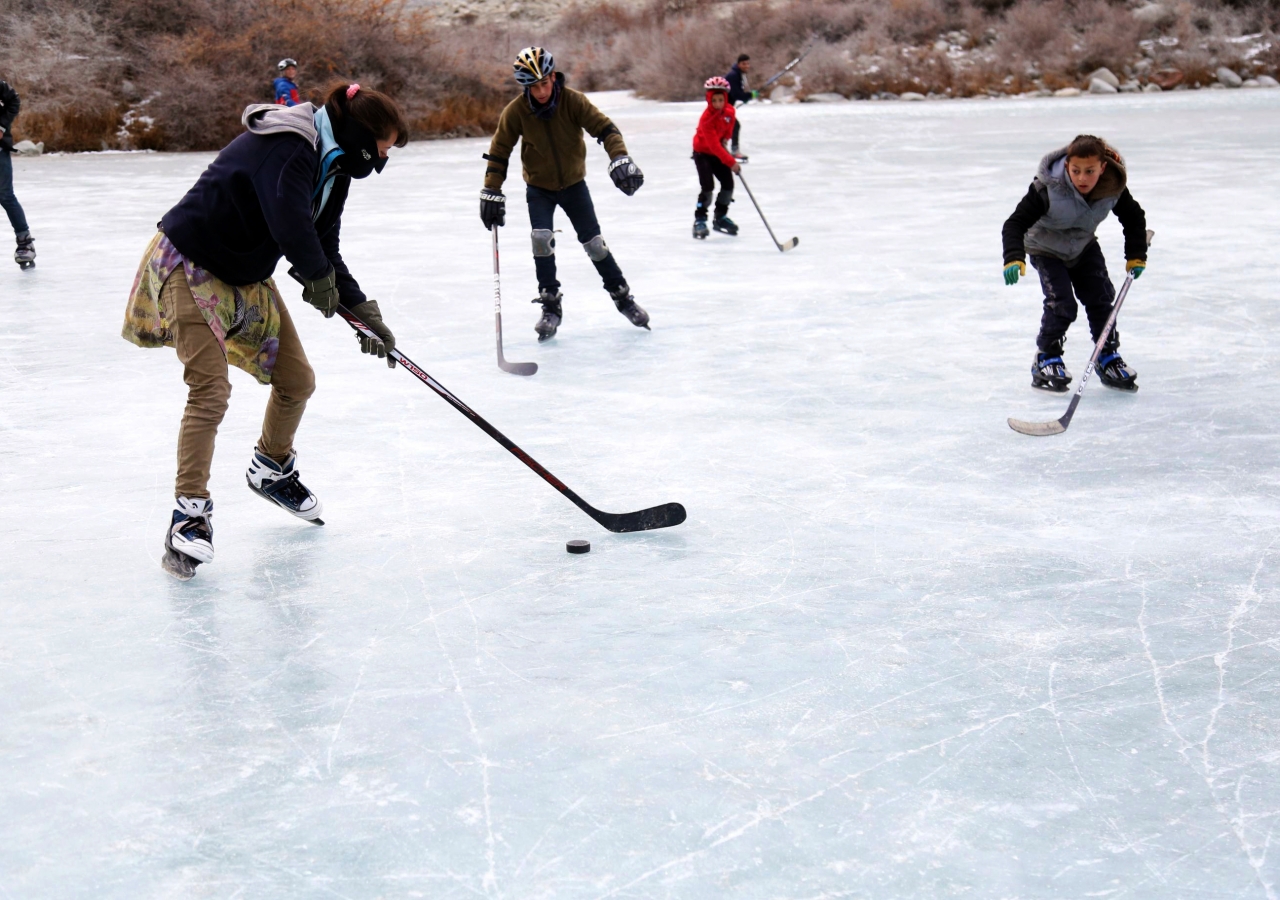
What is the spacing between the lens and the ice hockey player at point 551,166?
16.8 feet

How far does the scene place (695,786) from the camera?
6.42 ft

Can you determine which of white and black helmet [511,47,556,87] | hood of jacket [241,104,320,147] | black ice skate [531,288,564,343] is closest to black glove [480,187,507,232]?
black ice skate [531,288,564,343]

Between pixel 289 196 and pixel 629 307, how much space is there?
286 centimetres

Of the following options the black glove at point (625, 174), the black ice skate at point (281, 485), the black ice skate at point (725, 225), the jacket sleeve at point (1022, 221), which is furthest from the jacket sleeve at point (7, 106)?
the jacket sleeve at point (1022, 221)

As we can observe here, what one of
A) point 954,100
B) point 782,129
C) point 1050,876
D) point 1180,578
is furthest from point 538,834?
point 954,100

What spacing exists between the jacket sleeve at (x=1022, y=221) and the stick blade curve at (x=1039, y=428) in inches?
20.9

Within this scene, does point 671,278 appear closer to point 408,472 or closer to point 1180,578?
point 408,472

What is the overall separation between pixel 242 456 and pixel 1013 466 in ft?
7.37

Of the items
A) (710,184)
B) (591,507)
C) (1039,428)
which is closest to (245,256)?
(591,507)

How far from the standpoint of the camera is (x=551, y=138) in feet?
17.2

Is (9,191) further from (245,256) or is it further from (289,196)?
(289,196)

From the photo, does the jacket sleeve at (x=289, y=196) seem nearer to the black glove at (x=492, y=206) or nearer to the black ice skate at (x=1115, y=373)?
the black glove at (x=492, y=206)

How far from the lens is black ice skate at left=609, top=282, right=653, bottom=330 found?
5375 mm

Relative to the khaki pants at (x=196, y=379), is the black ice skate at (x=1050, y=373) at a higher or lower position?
lower
